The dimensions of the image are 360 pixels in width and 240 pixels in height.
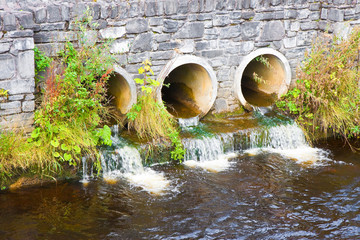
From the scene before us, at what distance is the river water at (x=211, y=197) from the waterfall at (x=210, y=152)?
0.05 ft

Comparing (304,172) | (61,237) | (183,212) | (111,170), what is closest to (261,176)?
(304,172)

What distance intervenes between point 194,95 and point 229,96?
646mm

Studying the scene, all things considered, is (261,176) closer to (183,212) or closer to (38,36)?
(183,212)

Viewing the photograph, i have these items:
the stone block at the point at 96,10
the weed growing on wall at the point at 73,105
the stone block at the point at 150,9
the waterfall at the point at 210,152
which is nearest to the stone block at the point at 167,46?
the stone block at the point at 150,9

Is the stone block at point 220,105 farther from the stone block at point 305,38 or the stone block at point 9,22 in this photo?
the stone block at point 9,22

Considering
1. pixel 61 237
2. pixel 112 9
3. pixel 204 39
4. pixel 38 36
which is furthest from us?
pixel 204 39

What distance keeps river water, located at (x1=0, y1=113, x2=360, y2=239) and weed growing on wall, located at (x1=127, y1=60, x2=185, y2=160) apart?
23 cm

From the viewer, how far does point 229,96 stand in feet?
25.9

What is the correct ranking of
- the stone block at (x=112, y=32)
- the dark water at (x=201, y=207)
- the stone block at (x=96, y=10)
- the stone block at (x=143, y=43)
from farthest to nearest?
1. the stone block at (x=143, y=43)
2. the stone block at (x=112, y=32)
3. the stone block at (x=96, y=10)
4. the dark water at (x=201, y=207)

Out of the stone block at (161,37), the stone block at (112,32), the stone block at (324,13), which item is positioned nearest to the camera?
the stone block at (112,32)

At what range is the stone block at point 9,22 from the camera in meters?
5.61

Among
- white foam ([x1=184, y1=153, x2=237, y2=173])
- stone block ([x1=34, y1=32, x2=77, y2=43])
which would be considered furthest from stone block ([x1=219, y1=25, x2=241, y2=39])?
stone block ([x1=34, y1=32, x2=77, y2=43])

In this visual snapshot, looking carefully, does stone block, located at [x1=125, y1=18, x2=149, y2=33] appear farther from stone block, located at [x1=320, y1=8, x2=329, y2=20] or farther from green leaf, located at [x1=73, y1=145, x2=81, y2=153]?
Answer: stone block, located at [x1=320, y1=8, x2=329, y2=20]

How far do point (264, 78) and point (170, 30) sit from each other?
8.09 ft
